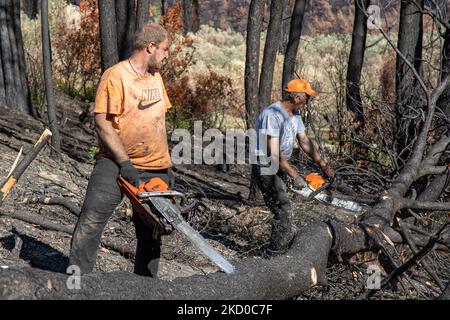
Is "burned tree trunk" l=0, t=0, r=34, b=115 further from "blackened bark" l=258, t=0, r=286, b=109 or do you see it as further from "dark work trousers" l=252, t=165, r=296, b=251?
"dark work trousers" l=252, t=165, r=296, b=251

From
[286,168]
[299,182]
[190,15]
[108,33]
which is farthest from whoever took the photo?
[190,15]

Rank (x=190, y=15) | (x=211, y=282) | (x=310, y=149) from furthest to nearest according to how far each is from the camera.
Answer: (x=190, y=15)
(x=310, y=149)
(x=211, y=282)

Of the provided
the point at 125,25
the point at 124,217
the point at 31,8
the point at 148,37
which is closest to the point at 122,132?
the point at 148,37

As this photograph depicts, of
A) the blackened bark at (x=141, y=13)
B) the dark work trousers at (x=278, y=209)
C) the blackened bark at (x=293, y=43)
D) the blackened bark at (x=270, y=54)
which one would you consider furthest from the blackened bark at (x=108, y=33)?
the dark work trousers at (x=278, y=209)

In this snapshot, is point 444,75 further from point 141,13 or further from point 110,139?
point 141,13

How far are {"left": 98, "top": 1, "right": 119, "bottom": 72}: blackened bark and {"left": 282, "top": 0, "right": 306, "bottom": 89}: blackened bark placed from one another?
354 cm

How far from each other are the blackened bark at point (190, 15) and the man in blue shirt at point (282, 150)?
81.7 feet

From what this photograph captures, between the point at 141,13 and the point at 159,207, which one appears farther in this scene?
the point at 141,13

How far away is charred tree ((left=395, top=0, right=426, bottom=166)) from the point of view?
8320mm

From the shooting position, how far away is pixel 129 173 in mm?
4992

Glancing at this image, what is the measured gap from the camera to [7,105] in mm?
12094

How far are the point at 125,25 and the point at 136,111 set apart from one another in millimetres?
7110
